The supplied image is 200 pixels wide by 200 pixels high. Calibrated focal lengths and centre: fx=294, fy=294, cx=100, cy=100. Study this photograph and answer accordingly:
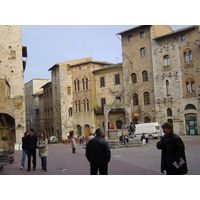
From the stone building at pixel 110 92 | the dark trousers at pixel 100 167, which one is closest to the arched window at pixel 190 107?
the stone building at pixel 110 92

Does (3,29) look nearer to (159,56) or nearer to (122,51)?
(122,51)

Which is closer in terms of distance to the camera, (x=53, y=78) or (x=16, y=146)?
(x=16, y=146)

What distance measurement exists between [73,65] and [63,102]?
18.5 feet

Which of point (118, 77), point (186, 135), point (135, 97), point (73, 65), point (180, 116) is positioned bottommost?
point (186, 135)

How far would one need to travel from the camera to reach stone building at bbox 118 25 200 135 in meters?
32.0

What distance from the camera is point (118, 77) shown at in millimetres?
39375

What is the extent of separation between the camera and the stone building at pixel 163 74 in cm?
3197

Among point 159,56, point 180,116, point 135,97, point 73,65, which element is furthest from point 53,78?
point 180,116

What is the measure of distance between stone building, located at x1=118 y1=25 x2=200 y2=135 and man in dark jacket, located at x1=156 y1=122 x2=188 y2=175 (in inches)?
1053

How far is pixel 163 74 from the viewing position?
1348 inches

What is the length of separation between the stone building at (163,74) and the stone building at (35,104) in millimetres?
22084

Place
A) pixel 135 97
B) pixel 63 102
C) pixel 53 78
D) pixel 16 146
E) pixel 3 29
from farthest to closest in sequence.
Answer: pixel 53 78 → pixel 63 102 → pixel 135 97 → pixel 3 29 → pixel 16 146

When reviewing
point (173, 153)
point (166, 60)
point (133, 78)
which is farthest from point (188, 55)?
point (173, 153)

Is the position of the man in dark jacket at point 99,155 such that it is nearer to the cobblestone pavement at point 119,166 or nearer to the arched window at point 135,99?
the cobblestone pavement at point 119,166
